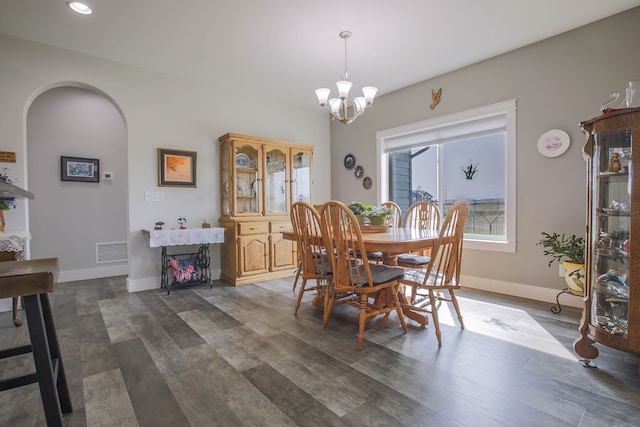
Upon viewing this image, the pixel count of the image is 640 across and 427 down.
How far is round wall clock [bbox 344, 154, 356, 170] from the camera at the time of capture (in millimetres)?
5121

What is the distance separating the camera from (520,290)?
3.34 metres

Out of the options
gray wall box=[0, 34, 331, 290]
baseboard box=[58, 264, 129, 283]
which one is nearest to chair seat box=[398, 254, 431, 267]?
gray wall box=[0, 34, 331, 290]

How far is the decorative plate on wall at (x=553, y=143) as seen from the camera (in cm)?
302

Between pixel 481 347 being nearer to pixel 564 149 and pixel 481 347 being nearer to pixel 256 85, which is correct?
pixel 564 149

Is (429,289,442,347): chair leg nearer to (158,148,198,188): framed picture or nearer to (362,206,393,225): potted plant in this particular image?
(362,206,393,225): potted plant

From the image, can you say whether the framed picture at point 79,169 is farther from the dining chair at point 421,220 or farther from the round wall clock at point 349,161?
the dining chair at point 421,220

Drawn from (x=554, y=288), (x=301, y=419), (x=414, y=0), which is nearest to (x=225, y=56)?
(x=414, y=0)

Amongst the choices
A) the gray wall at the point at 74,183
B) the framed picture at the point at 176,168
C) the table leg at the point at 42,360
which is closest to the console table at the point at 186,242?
the framed picture at the point at 176,168

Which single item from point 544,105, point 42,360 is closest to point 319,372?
point 42,360

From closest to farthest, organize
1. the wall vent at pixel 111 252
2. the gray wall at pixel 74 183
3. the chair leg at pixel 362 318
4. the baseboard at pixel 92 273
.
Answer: the chair leg at pixel 362 318 < the gray wall at pixel 74 183 < the baseboard at pixel 92 273 < the wall vent at pixel 111 252

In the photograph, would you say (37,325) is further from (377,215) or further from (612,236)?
(612,236)

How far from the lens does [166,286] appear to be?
377cm

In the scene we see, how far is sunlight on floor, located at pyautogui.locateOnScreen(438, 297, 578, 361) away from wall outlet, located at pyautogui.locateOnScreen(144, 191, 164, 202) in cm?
336

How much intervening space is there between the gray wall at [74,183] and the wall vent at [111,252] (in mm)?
55
